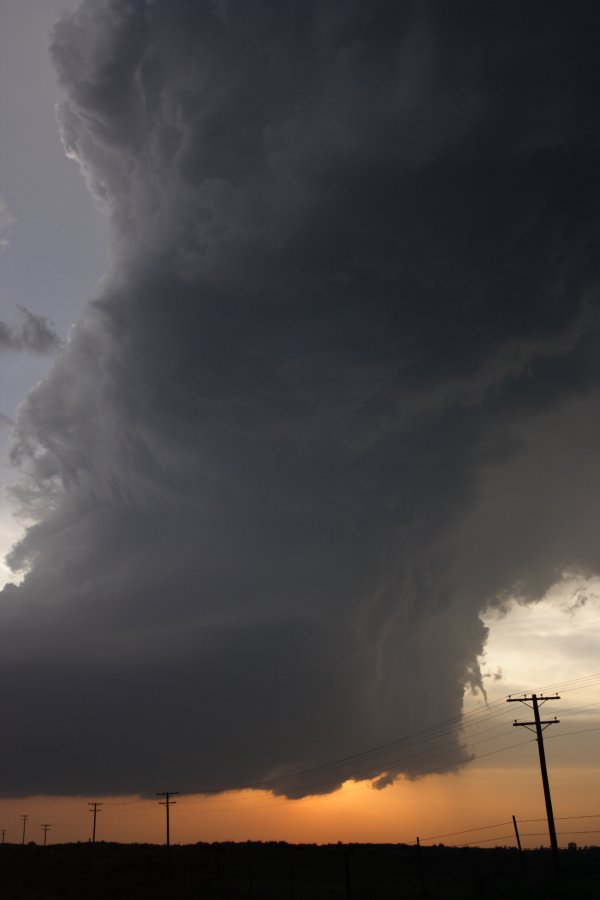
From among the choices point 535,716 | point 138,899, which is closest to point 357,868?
point 535,716

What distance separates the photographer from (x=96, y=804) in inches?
6895

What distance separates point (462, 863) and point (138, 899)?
69028 millimetres

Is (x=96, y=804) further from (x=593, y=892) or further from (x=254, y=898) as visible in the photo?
(x=593, y=892)

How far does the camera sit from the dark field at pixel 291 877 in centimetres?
6047

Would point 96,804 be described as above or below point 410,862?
above

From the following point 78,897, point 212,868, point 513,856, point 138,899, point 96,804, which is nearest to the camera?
point 138,899

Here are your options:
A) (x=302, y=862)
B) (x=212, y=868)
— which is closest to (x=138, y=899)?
(x=212, y=868)

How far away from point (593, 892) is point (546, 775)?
56.1 ft

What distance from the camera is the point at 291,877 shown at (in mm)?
61781

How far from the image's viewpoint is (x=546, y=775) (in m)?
67.1

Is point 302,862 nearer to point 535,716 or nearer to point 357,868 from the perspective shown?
point 357,868

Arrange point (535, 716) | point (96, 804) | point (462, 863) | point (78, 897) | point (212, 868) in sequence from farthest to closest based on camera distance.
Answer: point (96, 804) → point (462, 863) → point (212, 868) → point (535, 716) → point (78, 897)

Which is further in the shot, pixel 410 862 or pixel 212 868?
pixel 410 862

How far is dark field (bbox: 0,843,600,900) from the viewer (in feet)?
198
